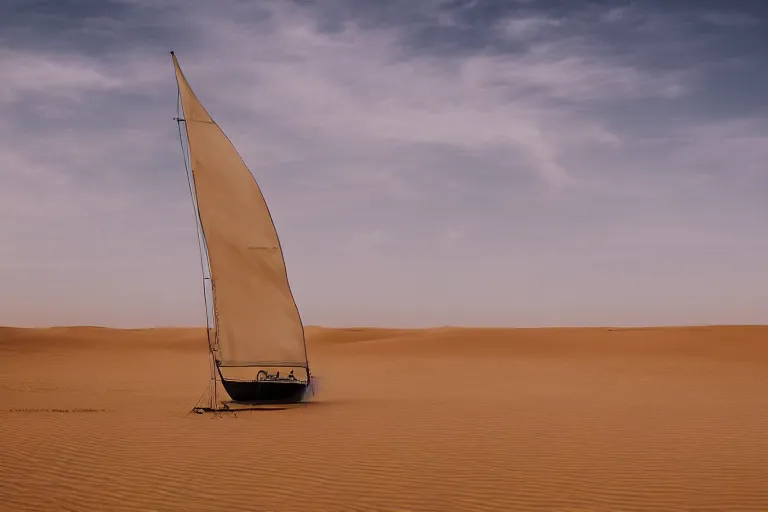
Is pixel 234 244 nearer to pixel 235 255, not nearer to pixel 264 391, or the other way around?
pixel 235 255

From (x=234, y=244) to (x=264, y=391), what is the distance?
13.2ft

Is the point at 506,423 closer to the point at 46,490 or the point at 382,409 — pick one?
the point at 382,409

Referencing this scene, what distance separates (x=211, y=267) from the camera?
64.4 ft

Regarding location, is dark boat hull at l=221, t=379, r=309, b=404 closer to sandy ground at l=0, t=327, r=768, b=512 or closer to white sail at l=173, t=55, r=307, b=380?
white sail at l=173, t=55, r=307, b=380

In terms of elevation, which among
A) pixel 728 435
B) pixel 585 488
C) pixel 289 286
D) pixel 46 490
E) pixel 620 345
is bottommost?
pixel 46 490

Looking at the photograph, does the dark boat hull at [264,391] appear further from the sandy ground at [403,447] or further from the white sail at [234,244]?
the sandy ground at [403,447]

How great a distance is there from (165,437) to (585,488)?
8.14 meters

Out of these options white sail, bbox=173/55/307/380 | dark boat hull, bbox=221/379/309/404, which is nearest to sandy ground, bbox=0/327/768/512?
dark boat hull, bbox=221/379/309/404

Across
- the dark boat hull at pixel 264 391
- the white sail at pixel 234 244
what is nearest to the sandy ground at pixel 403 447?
the dark boat hull at pixel 264 391

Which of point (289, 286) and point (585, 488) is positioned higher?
point (289, 286)

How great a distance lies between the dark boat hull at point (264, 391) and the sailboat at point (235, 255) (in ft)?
0.09

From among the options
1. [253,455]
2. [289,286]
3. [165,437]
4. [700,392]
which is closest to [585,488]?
[253,455]

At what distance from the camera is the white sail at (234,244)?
19.7m

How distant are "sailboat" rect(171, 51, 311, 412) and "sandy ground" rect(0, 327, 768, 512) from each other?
1884 millimetres
